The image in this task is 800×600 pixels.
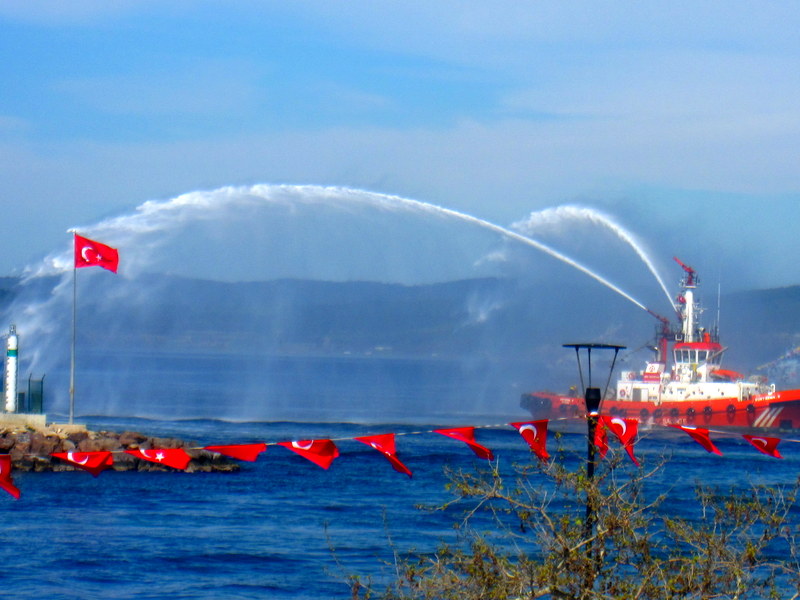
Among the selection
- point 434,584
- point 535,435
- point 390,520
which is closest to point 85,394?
point 390,520

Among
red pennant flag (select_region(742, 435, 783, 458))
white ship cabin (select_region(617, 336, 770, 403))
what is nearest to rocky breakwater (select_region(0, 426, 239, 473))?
red pennant flag (select_region(742, 435, 783, 458))

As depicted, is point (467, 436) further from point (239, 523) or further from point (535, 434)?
point (239, 523)

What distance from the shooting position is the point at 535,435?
16.4m

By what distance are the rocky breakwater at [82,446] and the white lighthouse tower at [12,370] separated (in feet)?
5.16

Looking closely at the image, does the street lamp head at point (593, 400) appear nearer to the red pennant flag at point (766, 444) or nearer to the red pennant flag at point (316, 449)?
the red pennant flag at point (766, 444)

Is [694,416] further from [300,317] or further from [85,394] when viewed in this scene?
[300,317]

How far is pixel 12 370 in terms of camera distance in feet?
119

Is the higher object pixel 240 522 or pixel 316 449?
pixel 316 449

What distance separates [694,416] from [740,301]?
86.6 meters

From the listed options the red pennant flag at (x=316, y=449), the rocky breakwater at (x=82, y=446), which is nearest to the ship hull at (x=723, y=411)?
the rocky breakwater at (x=82, y=446)


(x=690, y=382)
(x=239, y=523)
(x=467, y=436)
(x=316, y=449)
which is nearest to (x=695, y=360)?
(x=690, y=382)

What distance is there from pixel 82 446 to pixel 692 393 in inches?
1253

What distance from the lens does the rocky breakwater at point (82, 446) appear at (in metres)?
34.2

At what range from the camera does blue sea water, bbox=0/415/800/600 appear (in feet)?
77.1
